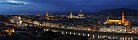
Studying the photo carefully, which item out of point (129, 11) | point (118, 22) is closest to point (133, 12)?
point (129, 11)

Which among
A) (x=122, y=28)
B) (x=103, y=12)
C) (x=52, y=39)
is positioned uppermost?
(x=52, y=39)

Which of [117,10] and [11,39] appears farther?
[117,10]

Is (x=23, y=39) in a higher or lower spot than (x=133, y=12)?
higher

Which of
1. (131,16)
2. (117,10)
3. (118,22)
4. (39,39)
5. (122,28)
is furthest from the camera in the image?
(117,10)

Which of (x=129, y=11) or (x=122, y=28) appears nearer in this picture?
(x=122, y=28)

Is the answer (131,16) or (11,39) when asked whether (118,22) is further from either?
(11,39)

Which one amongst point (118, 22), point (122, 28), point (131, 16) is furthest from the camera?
point (131, 16)

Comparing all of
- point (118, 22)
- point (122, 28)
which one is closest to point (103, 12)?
point (118, 22)

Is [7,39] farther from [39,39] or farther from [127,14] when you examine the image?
[127,14]

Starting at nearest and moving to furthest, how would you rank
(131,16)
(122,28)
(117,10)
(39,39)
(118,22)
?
(39,39) → (122,28) → (118,22) → (131,16) → (117,10)
